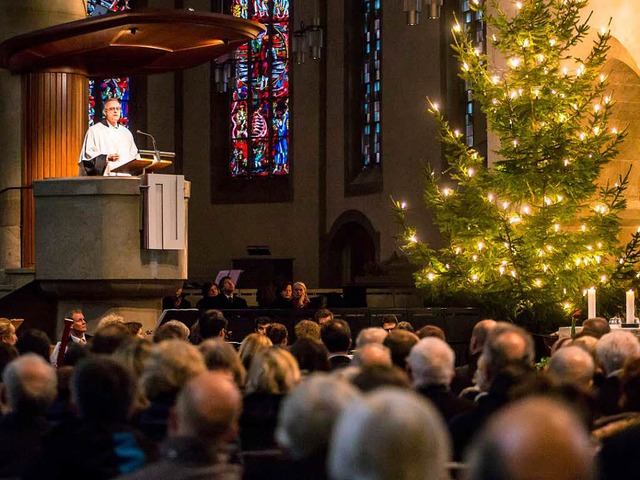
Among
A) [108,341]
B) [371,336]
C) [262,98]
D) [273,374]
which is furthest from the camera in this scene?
[262,98]

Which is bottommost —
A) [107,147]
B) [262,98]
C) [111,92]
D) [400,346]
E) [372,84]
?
[400,346]

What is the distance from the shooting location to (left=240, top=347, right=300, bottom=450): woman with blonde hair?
5.20 m

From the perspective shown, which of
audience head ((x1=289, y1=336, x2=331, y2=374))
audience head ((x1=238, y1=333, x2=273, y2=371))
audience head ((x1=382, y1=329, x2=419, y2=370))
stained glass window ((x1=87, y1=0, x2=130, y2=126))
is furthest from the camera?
stained glass window ((x1=87, y1=0, x2=130, y2=126))

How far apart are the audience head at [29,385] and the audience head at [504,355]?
1865mm

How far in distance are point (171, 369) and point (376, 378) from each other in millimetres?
962

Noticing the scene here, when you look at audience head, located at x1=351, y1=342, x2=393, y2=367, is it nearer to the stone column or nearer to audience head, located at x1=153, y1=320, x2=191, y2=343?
audience head, located at x1=153, y1=320, x2=191, y2=343

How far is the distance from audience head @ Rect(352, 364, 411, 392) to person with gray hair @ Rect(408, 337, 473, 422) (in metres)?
0.80

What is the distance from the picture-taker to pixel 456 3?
21.5 meters

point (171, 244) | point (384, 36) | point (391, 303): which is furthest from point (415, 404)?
point (384, 36)

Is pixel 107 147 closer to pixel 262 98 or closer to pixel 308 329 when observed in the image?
pixel 308 329

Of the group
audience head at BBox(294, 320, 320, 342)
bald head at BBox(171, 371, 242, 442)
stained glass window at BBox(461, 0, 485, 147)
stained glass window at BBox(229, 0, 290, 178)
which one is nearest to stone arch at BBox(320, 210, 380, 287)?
stained glass window at BBox(229, 0, 290, 178)

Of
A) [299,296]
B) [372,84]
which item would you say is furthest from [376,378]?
[372,84]

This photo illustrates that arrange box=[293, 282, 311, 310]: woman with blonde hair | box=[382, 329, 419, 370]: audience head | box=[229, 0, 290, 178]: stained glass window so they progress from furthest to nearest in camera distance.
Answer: box=[229, 0, 290, 178]: stained glass window → box=[293, 282, 311, 310]: woman with blonde hair → box=[382, 329, 419, 370]: audience head

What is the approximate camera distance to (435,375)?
17.9 feet
